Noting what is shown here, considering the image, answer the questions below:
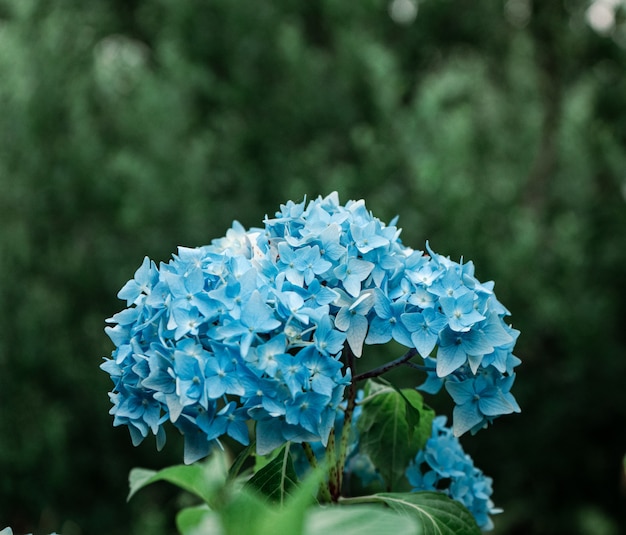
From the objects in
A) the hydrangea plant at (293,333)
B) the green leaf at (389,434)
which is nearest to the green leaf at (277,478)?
the hydrangea plant at (293,333)

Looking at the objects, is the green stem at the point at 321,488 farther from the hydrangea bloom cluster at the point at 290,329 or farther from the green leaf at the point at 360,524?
the green leaf at the point at 360,524

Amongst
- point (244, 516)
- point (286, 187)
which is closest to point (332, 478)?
point (244, 516)

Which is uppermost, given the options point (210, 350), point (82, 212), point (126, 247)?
point (82, 212)

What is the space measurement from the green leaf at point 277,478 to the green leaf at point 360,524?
1.54 feet

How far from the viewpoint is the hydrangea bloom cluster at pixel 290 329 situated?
763mm

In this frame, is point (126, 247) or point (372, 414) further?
point (126, 247)

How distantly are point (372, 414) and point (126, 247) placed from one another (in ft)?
7.35

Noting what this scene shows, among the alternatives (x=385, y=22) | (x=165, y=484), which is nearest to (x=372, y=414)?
(x=165, y=484)

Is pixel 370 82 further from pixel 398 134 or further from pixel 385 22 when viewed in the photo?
pixel 385 22

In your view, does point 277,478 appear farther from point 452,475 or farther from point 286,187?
point 286,187

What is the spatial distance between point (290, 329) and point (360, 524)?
1.26ft

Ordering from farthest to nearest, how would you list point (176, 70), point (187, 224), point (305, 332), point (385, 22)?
point (385, 22) < point (176, 70) < point (187, 224) < point (305, 332)

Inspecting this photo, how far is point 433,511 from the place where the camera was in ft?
3.03

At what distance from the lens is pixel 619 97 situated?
3.72m
